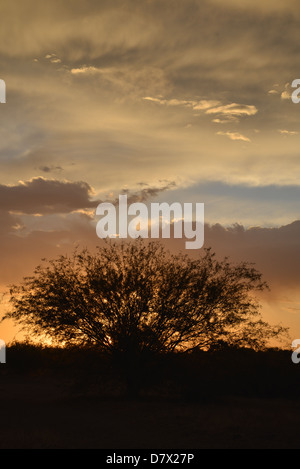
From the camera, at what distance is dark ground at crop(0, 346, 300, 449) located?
18641mm

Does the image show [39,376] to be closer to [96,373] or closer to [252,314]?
[96,373]

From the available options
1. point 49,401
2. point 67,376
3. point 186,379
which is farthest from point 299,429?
point 67,376

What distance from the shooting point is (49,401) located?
29.0 metres

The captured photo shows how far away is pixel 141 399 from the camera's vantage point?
89.9ft

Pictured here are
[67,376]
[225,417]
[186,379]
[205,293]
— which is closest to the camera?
[225,417]

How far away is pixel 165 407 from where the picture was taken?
83.0 ft

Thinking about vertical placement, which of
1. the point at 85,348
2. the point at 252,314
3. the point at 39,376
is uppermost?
the point at 252,314

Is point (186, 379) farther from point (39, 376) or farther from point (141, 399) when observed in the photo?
point (39, 376)

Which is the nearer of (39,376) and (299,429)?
(299,429)

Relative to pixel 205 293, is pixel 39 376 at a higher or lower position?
lower

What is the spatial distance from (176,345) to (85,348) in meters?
4.81

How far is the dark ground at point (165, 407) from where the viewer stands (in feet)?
61.2
